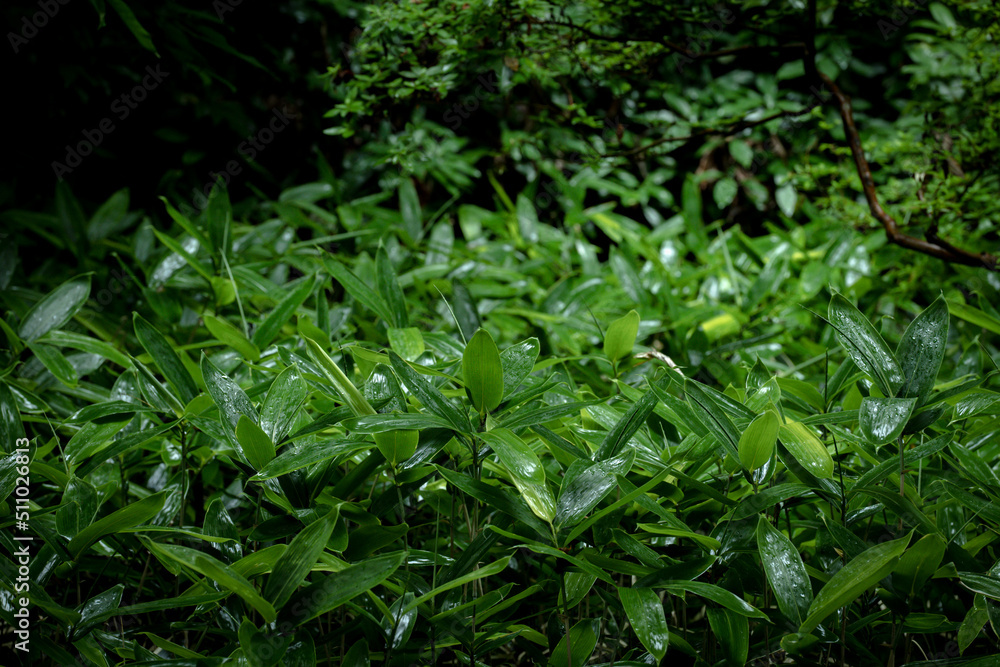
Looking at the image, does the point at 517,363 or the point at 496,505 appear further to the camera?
the point at 517,363

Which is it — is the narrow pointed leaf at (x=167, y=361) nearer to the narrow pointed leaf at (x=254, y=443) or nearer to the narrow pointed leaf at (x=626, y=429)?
the narrow pointed leaf at (x=254, y=443)

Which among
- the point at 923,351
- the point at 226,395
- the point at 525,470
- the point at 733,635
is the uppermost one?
the point at 226,395

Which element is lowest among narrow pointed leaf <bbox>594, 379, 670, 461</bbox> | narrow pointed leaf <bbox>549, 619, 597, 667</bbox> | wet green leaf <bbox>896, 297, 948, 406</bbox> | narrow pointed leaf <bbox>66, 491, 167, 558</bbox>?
narrow pointed leaf <bbox>549, 619, 597, 667</bbox>

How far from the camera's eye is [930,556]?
516 mm

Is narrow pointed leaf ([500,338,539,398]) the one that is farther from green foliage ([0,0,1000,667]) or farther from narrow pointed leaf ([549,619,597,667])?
narrow pointed leaf ([549,619,597,667])

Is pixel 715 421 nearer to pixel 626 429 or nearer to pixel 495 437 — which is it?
pixel 626 429

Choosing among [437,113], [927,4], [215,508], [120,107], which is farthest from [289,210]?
[927,4]

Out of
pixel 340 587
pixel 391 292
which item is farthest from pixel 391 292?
pixel 340 587

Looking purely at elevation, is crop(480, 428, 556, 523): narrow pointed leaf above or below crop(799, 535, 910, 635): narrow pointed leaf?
above

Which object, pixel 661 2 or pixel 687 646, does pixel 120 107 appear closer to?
pixel 661 2

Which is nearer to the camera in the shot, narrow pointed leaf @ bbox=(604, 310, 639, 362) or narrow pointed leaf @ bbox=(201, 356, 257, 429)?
narrow pointed leaf @ bbox=(201, 356, 257, 429)

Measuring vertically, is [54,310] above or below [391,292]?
above

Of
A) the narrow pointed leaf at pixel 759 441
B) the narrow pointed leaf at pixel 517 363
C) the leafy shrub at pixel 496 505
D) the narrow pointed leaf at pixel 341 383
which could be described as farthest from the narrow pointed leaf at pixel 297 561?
the narrow pointed leaf at pixel 759 441

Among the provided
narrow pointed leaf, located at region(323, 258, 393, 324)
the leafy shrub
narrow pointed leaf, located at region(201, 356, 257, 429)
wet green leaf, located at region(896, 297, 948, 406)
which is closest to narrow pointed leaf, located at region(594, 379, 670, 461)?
the leafy shrub
